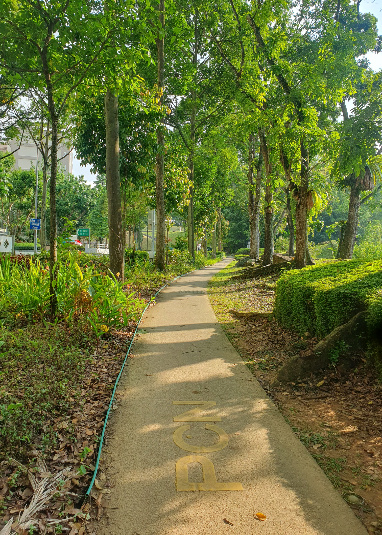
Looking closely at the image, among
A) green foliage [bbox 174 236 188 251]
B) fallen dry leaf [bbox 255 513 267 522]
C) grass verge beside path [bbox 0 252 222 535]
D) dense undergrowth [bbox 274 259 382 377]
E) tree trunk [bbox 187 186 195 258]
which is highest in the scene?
tree trunk [bbox 187 186 195 258]

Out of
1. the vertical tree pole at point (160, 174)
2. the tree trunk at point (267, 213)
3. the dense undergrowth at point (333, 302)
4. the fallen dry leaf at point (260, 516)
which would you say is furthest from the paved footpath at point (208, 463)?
the tree trunk at point (267, 213)

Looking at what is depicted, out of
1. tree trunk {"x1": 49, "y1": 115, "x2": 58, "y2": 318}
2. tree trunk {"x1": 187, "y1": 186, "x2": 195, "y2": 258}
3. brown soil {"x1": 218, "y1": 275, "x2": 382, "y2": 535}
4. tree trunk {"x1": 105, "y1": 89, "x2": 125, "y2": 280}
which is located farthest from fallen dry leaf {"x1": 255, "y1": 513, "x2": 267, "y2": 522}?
tree trunk {"x1": 187, "y1": 186, "x2": 195, "y2": 258}

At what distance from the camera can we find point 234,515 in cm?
277

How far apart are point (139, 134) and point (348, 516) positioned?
43.6 feet

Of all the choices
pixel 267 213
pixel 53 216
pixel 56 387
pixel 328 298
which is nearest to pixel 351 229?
pixel 267 213

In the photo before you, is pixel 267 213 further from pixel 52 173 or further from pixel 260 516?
pixel 260 516

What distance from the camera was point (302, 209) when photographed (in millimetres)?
13250

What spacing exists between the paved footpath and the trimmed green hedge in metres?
1.48

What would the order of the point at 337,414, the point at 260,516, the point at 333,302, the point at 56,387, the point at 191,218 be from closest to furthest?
the point at 260,516 → the point at 337,414 → the point at 56,387 → the point at 333,302 → the point at 191,218

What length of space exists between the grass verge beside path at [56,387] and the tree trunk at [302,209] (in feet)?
21.3

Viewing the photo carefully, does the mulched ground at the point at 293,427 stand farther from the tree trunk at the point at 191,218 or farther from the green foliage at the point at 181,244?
the green foliage at the point at 181,244

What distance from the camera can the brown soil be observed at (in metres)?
3.16

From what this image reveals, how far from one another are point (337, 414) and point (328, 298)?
1.96m

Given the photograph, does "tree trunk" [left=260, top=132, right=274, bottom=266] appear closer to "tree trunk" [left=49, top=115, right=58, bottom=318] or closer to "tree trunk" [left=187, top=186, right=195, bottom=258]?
"tree trunk" [left=187, top=186, right=195, bottom=258]
